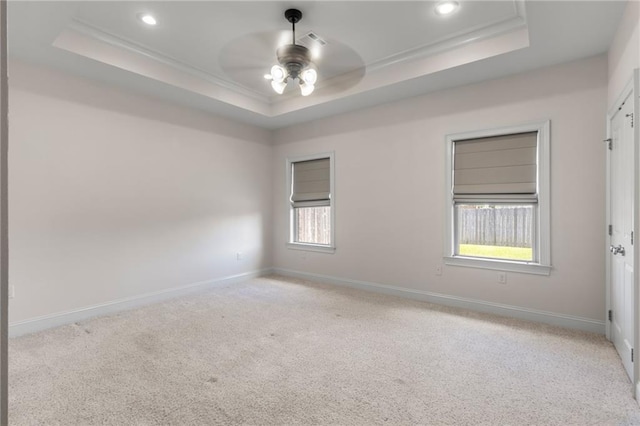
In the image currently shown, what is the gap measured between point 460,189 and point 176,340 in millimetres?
3604

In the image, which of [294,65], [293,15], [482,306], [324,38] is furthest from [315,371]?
[324,38]

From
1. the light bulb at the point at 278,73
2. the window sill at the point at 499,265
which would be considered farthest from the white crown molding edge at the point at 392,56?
the window sill at the point at 499,265

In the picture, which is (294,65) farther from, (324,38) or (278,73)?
(324,38)

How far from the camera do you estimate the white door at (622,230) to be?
2.27 meters

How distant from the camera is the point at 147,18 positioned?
2.89 m

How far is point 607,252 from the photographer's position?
3.00 meters

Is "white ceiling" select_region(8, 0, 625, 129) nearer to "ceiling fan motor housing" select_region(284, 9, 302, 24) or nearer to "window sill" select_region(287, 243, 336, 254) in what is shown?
"ceiling fan motor housing" select_region(284, 9, 302, 24)

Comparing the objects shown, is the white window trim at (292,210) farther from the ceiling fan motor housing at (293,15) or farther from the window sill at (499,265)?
the ceiling fan motor housing at (293,15)

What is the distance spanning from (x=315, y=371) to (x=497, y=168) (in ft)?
9.95

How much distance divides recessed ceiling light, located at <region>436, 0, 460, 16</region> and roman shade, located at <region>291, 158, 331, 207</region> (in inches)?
108

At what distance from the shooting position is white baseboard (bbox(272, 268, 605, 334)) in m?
3.16

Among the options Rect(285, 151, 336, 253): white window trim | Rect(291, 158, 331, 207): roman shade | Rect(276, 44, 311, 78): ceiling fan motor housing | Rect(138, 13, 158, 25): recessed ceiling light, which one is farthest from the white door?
Rect(138, 13, 158, 25): recessed ceiling light

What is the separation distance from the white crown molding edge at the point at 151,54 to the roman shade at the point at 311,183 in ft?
4.65

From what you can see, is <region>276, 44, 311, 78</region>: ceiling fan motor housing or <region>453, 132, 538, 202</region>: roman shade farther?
<region>453, 132, 538, 202</region>: roman shade
